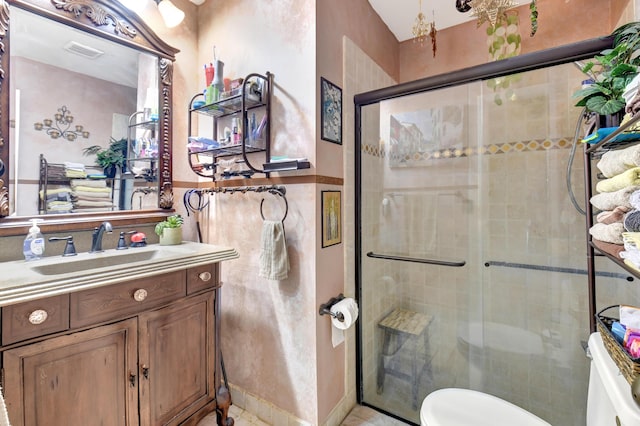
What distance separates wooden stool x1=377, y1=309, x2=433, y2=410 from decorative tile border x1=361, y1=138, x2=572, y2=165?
3.77 ft

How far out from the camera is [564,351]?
1.72m

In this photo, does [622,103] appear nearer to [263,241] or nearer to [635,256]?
[635,256]

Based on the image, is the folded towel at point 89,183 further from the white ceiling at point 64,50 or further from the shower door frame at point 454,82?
the shower door frame at point 454,82

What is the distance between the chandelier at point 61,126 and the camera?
1374 millimetres

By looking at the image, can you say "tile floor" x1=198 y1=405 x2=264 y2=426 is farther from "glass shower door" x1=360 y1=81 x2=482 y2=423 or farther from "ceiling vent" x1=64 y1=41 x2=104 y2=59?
"ceiling vent" x1=64 y1=41 x2=104 y2=59

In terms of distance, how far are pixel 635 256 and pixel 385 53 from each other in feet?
7.16

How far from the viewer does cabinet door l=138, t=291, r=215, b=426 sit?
1.22 metres

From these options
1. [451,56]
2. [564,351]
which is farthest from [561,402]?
[451,56]

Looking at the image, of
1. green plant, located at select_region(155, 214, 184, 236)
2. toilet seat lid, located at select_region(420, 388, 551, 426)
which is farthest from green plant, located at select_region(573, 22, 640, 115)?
green plant, located at select_region(155, 214, 184, 236)

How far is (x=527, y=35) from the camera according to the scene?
2.12 m

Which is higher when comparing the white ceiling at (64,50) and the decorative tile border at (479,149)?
the white ceiling at (64,50)

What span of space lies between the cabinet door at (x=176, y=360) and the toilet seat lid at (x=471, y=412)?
1.07 m

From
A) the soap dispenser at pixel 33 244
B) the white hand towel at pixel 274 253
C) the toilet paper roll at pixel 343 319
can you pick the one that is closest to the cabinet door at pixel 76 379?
the soap dispenser at pixel 33 244

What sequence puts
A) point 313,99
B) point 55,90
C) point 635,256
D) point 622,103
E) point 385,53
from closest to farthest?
point 635,256 → point 622,103 → point 55,90 → point 313,99 → point 385,53
